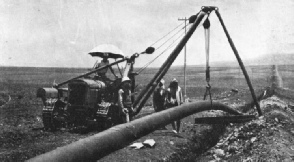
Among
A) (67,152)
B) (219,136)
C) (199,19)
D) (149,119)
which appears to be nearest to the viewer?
(67,152)

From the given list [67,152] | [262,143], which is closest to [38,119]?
[262,143]

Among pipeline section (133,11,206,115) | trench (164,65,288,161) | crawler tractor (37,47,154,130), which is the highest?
pipeline section (133,11,206,115)

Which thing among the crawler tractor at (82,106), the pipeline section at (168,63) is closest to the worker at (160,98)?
the crawler tractor at (82,106)

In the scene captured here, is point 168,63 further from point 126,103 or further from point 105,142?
point 105,142

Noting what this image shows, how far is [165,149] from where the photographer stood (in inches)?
296

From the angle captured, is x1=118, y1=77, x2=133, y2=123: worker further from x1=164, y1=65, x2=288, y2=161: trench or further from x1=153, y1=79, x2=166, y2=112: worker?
x1=164, y1=65, x2=288, y2=161: trench

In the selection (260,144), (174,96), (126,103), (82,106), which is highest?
(174,96)

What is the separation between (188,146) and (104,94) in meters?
4.26

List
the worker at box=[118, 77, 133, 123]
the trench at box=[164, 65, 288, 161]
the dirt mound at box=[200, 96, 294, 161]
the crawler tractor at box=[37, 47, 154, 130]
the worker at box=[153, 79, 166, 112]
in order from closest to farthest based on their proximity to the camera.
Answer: the dirt mound at box=[200, 96, 294, 161] < the trench at box=[164, 65, 288, 161] < the worker at box=[118, 77, 133, 123] < the crawler tractor at box=[37, 47, 154, 130] < the worker at box=[153, 79, 166, 112]

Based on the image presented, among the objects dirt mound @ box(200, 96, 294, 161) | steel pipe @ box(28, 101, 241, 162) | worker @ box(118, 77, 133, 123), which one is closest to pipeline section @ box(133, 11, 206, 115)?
worker @ box(118, 77, 133, 123)

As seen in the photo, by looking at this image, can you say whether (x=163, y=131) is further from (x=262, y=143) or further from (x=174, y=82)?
(x=262, y=143)

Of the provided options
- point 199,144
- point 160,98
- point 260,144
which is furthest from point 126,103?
point 260,144

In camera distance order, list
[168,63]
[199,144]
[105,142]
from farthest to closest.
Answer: [168,63]
[199,144]
[105,142]

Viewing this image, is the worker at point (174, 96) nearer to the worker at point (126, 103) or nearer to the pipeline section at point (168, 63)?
the pipeline section at point (168, 63)
